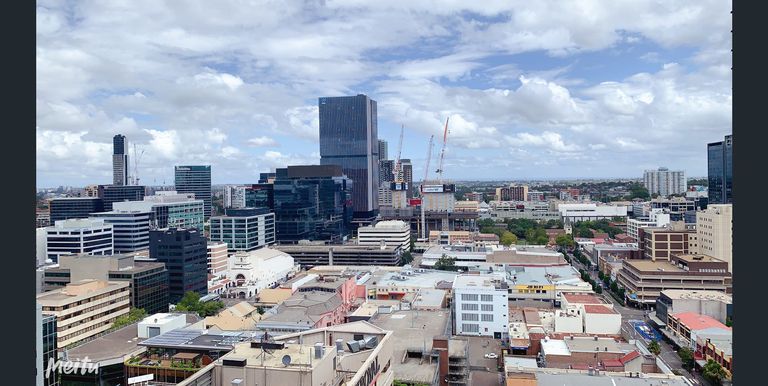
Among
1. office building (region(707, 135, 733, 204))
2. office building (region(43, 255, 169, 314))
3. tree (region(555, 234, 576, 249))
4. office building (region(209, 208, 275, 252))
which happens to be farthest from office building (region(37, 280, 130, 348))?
office building (region(707, 135, 733, 204))

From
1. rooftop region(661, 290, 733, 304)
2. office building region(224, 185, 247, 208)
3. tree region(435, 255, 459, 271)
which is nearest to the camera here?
rooftop region(661, 290, 733, 304)

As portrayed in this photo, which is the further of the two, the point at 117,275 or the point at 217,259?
the point at 217,259

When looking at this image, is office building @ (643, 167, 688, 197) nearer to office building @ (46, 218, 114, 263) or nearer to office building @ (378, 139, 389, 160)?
office building @ (378, 139, 389, 160)

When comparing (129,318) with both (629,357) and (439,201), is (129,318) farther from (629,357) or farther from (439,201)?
(439,201)

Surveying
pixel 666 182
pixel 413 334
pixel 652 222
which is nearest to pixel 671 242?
pixel 652 222

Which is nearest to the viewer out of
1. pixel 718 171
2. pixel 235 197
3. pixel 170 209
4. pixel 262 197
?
pixel 718 171

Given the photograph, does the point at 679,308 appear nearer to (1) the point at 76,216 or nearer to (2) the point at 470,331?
(2) the point at 470,331
